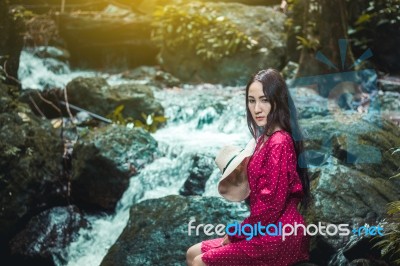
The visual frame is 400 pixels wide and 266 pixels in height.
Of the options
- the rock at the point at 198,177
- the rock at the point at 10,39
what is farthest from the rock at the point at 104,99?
the rock at the point at 198,177

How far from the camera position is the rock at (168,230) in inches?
166

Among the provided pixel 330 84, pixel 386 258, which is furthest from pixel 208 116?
pixel 386 258

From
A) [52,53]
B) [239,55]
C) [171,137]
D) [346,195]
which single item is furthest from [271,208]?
[52,53]

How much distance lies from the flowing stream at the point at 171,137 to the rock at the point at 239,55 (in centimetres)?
71

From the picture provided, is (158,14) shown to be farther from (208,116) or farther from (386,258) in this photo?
(386,258)

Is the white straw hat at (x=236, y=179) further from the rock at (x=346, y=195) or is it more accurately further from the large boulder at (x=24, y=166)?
the large boulder at (x=24, y=166)

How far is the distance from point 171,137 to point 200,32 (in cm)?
575

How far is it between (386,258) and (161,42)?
1231 cm

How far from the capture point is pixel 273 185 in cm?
257

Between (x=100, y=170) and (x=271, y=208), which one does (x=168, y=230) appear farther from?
(x=100, y=170)

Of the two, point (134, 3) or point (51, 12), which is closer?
point (51, 12)

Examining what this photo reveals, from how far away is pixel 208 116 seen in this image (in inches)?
364

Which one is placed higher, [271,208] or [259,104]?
[259,104]

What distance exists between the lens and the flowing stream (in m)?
5.99
